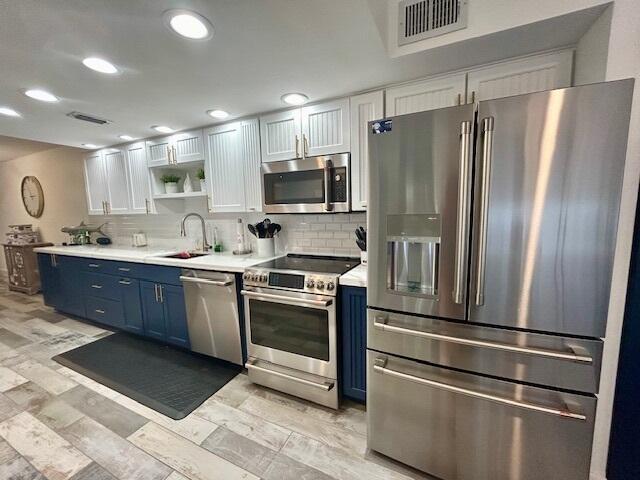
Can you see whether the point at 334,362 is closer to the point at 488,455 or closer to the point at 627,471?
the point at 488,455

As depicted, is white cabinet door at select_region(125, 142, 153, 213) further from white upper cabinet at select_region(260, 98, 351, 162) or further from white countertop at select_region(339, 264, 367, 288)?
white countertop at select_region(339, 264, 367, 288)

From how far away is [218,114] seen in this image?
241 centimetres

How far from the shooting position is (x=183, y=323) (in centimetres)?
258

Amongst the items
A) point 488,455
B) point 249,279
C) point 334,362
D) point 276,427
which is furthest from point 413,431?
point 249,279

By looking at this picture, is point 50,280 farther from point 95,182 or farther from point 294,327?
point 294,327

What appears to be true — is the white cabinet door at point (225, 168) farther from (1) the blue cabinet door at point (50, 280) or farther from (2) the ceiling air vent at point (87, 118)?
(1) the blue cabinet door at point (50, 280)

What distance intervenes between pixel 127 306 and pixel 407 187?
318 cm

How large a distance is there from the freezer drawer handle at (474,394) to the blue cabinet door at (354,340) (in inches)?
12.8


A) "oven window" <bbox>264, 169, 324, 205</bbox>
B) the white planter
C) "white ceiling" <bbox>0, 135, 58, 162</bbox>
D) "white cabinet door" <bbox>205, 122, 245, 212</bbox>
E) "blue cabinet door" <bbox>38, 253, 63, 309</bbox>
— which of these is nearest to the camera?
"oven window" <bbox>264, 169, 324, 205</bbox>

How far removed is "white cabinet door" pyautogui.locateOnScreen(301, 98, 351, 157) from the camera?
206 cm

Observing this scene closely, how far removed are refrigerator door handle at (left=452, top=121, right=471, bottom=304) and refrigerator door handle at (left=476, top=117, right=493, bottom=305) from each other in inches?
2.1

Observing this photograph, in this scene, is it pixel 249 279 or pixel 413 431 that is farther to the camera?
pixel 249 279

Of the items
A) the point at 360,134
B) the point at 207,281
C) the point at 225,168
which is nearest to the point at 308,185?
the point at 360,134

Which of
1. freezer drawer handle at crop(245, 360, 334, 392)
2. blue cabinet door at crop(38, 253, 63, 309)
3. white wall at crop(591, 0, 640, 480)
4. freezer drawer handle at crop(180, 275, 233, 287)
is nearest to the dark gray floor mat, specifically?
freezer drawer handle at crop(245, 360, 334, 392)
